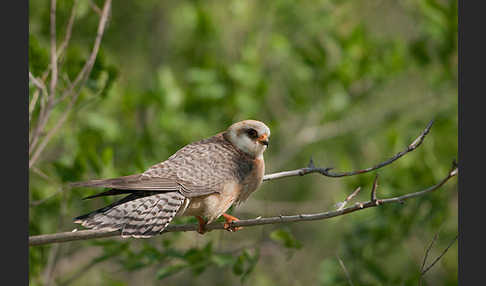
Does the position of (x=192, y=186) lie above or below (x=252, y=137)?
below

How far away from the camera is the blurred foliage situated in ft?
18.5

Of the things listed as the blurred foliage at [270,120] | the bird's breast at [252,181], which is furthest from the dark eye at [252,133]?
the blurred foliage at [270,120]

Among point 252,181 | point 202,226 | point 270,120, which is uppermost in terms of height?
point 252,181

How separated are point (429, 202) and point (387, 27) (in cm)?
508

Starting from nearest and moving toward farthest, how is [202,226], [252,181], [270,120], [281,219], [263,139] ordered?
[281,219], [202,226], [252,181], [263,139], [270,120]

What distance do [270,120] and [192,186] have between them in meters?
3.71

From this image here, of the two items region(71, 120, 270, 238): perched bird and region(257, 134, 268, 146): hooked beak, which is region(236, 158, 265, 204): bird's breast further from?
region(257, 134, 268, 146): hooked beak

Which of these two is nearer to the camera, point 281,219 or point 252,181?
point 281,219

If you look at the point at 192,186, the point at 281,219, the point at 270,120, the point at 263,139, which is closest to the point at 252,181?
the point at 263,139

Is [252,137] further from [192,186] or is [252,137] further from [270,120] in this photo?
[270,120]

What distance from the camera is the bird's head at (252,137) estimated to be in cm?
462

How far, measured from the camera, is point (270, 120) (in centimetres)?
768

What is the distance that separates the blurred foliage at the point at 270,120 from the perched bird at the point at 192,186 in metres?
0.62

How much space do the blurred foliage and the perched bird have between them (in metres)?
0.62
